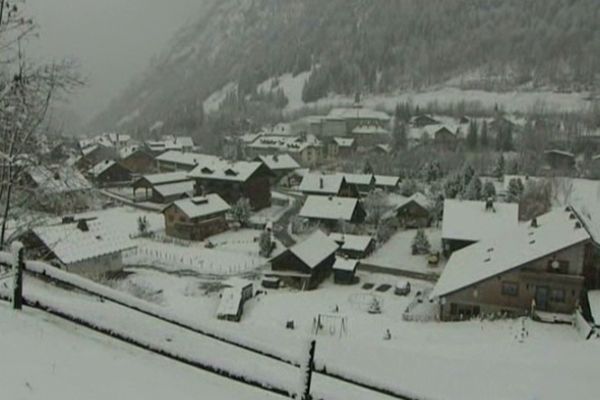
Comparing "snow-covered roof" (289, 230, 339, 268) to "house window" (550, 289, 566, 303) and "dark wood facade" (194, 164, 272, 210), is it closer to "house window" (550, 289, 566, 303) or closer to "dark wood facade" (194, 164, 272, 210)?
"house window" (550, 289, 566, 303)

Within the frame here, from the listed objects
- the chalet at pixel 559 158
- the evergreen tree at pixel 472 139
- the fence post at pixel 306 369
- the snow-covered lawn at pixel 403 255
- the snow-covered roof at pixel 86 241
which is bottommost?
the snow-covered lawn at pixel 403 255

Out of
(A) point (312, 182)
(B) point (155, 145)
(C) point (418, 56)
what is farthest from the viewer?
(C) point (418, 56)

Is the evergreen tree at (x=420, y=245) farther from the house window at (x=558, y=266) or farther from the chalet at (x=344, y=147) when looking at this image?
the chalet at (x=344, y=147)

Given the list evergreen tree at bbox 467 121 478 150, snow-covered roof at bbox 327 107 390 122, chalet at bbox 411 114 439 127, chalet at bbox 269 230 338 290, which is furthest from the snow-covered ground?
snow-covered roof at bbox 327 107 390 122

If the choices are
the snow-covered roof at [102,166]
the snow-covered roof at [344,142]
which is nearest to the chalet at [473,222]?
the snow-covered roof at [102,166]

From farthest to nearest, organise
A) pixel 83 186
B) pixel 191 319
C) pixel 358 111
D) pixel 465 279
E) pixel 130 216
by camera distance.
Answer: pixel 358 111 → pixel 130 216 → pixel 465 279 → pixel 83 186 → pixel 191 319

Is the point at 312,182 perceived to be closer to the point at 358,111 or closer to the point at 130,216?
the point at 130,216

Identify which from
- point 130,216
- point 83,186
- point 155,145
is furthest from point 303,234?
point 155,145
